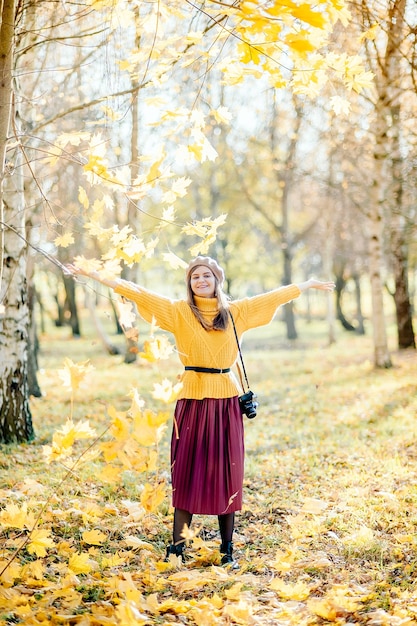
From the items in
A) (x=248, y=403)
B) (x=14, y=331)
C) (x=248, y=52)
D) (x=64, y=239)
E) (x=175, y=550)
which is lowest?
(x=175, y=550)

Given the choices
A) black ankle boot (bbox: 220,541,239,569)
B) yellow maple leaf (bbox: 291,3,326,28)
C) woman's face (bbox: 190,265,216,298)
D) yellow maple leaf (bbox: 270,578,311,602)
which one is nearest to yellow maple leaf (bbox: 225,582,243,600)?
yellow maple leaf (bbox: 270,578,311,602)

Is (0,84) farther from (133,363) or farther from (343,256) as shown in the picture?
(343,256)

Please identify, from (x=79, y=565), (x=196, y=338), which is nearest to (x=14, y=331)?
(x=196, y=338)

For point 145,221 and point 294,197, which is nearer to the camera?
point 145,221

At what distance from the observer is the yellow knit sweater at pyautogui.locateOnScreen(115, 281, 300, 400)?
12.7ft

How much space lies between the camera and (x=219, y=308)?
397cm

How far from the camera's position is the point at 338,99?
3594 mm

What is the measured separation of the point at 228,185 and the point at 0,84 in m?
21.9

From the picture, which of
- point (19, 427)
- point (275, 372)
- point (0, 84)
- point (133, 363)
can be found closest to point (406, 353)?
point (275, 372)

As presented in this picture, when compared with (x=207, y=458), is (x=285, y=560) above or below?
below

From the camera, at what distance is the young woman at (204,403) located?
376 centimetres

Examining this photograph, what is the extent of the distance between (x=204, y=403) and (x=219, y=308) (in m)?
0.67

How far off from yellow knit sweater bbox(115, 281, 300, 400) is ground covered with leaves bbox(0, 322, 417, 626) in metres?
0.37

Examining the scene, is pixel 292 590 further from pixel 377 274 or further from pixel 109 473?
pixel 377 274
